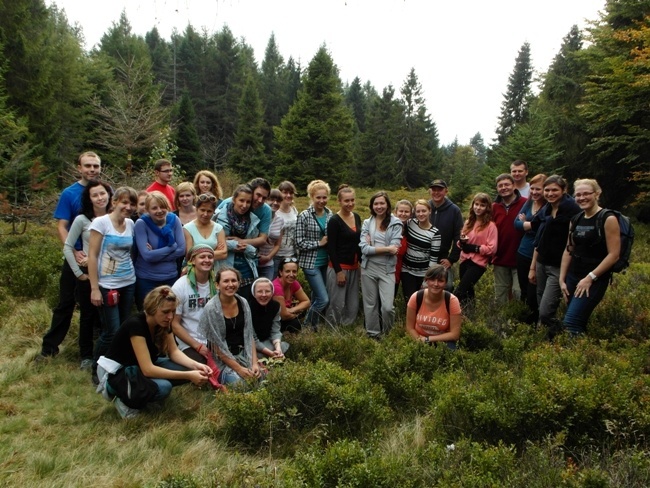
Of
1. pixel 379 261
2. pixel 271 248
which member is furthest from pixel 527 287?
pixel 271 248

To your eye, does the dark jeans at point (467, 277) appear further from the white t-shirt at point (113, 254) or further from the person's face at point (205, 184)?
the white t-shirt at point (113, 254)

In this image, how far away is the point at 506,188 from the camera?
5.94m

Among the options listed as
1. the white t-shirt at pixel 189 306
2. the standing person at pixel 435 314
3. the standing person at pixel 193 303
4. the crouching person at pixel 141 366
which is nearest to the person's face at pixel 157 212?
the standing person at pixel 193 303

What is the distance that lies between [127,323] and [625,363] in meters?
4.40

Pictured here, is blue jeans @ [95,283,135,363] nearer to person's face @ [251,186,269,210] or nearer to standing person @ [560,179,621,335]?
person's face @ [251,186,269,210]

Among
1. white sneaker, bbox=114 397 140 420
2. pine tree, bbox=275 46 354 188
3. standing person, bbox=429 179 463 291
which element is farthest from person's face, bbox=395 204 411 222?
pine tree, bbox=275 46 354 188

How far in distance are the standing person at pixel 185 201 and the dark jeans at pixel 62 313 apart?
1.33m

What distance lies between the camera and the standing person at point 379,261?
5656 mm

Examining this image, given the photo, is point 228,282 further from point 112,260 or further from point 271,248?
point 271,248

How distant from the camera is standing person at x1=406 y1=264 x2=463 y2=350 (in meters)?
4.80

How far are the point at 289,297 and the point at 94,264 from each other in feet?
7.47

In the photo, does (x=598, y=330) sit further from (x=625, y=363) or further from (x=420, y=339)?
(x=420, y=339)

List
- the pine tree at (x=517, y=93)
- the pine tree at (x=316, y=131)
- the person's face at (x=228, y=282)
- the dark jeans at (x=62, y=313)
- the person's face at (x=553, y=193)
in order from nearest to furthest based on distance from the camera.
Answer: the person's face at (x=228, y=282) < the dark jeans at (x=62, y=313) < the person's face at (x=553, y=193) < the pine tree at (x=316, y=131) < the pine tree at (x=517, y=93)

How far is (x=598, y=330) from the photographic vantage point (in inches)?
213
